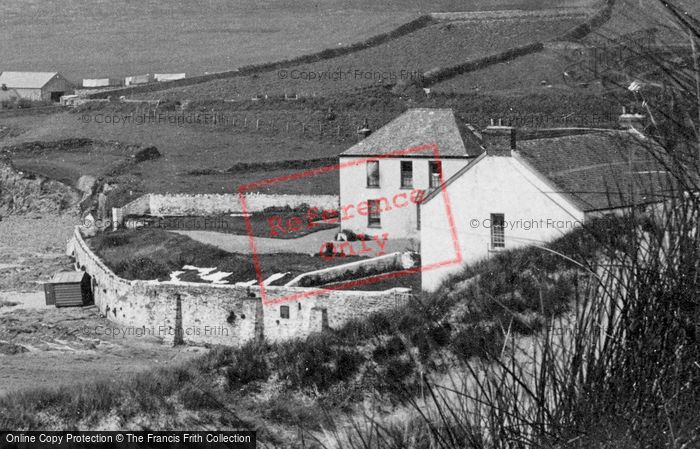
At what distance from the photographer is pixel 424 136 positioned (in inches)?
1574

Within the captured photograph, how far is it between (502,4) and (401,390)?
98.8 m

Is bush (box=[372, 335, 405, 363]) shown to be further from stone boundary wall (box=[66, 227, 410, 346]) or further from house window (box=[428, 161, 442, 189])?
house window (box=[428, 161, 442, 189])

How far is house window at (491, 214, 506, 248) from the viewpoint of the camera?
89.2 ft

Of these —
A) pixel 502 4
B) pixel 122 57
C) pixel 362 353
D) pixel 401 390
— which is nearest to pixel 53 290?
pixel 362 353

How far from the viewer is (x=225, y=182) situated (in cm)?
5416

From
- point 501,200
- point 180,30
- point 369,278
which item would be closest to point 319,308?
point 369,278

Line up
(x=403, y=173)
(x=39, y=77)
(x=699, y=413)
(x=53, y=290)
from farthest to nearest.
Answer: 1. (x=39, y=77)
2. (x=403, y=173)
3. (x=53, y=290)
4. (x=699, y=413)

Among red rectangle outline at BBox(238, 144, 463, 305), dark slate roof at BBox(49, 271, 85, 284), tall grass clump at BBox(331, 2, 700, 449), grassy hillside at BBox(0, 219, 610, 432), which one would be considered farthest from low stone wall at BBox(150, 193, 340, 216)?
tall grass clump at BBox(331, 2, 700, 449)

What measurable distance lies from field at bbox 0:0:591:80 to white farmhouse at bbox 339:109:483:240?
58756 millimetres

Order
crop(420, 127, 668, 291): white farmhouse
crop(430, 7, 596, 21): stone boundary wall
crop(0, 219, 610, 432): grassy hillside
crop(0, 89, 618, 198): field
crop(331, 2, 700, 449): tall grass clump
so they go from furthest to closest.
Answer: crop(430, 7, 596, 21): stone boundary wall, crop(0, 89, 618, 198): field, crop(420, 127, 668, 291): white farmhouse, crop(0, 219, 610, 432): grassy hillside, crop(331, 2, 700, 449): tall grass clump

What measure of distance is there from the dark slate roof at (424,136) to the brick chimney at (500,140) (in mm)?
11627

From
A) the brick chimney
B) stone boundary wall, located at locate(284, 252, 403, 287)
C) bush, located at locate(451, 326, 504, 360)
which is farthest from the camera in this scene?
stone boundary wall, located at locate(284, 252, 403, 287)

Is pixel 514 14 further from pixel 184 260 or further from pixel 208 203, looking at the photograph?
pixel 184 260

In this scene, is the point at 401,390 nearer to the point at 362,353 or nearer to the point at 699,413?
the point at 699,413
